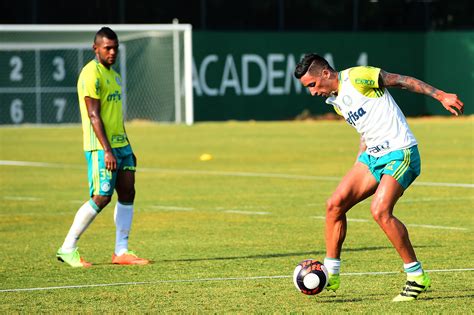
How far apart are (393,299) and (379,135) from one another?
132 cm

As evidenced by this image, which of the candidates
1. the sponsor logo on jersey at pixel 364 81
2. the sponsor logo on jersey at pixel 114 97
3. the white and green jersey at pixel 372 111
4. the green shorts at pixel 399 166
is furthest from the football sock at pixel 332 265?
the sponsor logo on jersey at pixel 114 97

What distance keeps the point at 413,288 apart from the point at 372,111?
1.45 meters

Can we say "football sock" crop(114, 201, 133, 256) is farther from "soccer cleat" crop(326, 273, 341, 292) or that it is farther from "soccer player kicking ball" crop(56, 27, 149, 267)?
"soccer cleat" crop(326, 273, 341, 292)

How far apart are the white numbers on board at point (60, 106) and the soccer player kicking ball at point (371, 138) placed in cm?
2918

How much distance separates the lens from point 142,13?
4091cm

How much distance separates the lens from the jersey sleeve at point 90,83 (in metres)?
11.8

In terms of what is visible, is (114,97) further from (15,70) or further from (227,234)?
(15,70)

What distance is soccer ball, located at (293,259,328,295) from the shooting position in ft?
31.3

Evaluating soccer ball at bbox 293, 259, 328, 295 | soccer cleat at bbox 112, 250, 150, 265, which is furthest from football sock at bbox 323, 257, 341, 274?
soccer cleat at bbox 112, 250, 150, 265

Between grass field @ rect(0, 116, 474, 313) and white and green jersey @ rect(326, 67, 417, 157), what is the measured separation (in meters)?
1.23

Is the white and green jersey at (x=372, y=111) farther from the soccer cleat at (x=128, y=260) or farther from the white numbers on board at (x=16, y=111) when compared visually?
the white numbers on board at (x=16, y=111)

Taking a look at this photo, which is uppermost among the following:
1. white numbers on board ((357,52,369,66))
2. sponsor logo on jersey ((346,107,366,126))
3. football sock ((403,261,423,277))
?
sponsor logo on jersey ((346,107,366,126))

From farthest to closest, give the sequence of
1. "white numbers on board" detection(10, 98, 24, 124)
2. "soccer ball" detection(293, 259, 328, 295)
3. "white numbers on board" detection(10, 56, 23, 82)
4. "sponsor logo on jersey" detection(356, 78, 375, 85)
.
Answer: "white numbers on board" detection(10, 56, 23, 82), "white numbers on board" detection(10, 98, 24, 124), "sponsor logo on jersey" detection(356, 78, 375, 85), "soccer ball" detection(293, 259, 328, 295)

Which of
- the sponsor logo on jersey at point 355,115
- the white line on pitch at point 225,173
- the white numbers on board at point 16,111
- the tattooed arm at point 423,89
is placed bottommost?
the white numbers on board at point 16,111
